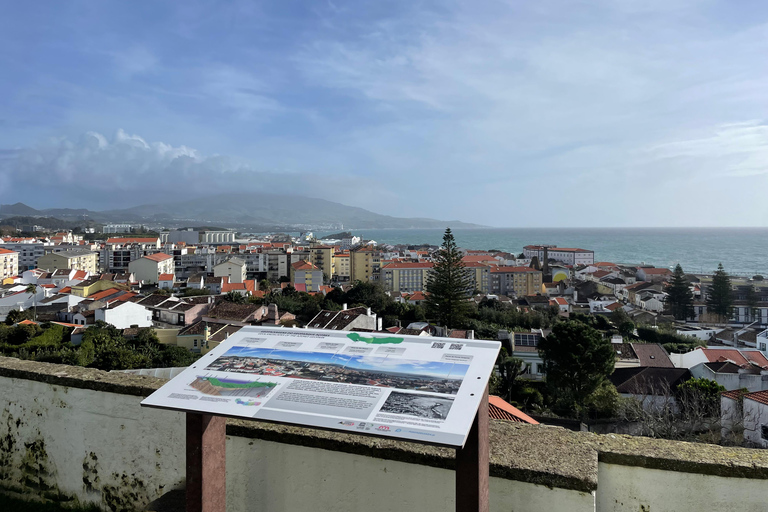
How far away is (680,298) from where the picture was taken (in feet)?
111

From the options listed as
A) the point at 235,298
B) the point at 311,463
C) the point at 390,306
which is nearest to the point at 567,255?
the point at 390,306

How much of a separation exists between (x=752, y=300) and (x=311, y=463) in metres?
42.1

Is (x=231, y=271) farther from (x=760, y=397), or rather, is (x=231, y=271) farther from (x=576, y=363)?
(x=760, y=397)

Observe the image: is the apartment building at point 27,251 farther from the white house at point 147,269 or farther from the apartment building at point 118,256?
the white house at point 147,269

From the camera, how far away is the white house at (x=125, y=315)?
2192cm

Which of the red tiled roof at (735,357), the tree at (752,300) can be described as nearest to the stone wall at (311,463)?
the red tiled roof at (735,357)

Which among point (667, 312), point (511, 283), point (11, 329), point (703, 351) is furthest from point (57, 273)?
point (667, 312)

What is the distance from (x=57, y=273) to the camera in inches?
1420

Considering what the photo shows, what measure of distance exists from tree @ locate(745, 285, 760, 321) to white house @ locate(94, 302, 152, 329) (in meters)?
38.6

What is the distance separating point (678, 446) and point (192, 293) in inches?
1389

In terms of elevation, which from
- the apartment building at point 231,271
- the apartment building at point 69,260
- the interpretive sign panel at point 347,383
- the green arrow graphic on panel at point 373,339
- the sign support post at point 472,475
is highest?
the green arrow graphic on panel at point 373,339

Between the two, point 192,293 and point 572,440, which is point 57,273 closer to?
point 192,293

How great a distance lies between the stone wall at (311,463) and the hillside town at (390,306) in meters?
0.72

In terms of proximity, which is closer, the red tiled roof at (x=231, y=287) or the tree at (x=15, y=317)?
the tree at (x=15, y=317)
